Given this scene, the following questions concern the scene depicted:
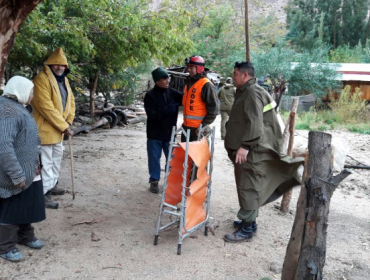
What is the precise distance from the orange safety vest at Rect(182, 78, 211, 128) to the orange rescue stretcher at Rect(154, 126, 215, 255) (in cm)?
96

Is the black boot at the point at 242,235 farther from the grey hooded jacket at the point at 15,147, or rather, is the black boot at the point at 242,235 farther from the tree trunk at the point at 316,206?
the grey hooded jacket at the point at 15,147

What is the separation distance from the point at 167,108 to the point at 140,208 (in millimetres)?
1408

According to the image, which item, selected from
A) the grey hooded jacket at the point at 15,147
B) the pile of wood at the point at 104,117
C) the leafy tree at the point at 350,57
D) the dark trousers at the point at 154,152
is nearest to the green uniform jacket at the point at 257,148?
the dark trousers at the point at 154,152

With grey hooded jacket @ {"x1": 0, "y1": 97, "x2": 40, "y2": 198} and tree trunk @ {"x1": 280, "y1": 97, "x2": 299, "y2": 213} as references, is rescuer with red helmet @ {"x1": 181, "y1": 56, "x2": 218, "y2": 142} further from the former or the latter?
grey hooded jacket @ {"x1": 0, "y1": 97, "x2": 40, "y2": 198}

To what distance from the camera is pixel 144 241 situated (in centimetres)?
405

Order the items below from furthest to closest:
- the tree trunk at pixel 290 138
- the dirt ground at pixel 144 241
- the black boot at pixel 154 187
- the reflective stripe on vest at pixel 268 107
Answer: the black boot at pixel 154 187 → the tree trunk at pixel 290 138 → the reflective stripe on vest at pixel 268 107 → the dirt ground at pixel 144 241

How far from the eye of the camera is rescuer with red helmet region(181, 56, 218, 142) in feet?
16.2

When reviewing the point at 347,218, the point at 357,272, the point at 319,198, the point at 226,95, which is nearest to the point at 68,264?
the point at 319,198

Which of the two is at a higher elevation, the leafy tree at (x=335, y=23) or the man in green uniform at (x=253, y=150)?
the leafy tree at (x=335, y=23)

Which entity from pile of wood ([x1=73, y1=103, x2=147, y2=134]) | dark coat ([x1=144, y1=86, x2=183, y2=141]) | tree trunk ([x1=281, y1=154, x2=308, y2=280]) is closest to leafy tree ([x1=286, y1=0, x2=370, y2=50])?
pile of wood ([x1=73, y1=103, x2=147, y2=134])

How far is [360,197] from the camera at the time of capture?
686cm

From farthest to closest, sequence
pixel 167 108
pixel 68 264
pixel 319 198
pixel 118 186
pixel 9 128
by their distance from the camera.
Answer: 1. pixel 118 186
2. pixel 167 108
3. pixel 68 264
4. pixel 9 128
5. pixel 319 198

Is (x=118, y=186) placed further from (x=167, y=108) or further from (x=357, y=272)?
(x=357, y=272)

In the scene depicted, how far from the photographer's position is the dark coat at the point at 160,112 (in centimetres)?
532
